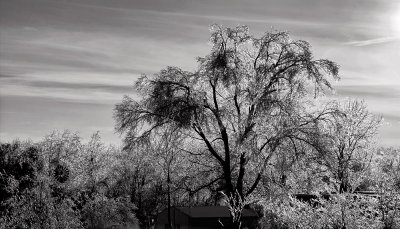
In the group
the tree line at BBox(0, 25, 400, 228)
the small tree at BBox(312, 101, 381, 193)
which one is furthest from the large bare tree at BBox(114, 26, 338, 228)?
the small tree at BBox(312, 101, 381, 193)

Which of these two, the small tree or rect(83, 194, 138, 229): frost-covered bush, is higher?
the small tree

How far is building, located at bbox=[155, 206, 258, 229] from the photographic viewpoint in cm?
→ 4469

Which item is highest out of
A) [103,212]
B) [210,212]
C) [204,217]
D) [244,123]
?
[244,123]

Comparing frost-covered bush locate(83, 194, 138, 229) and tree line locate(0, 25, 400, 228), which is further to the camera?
frost-covered bush locate(83, 194, 138, 229)

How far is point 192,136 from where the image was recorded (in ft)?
104

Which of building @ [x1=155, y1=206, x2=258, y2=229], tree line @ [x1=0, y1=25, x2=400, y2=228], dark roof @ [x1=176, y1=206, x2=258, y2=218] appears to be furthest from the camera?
dark roof @ [x1=176, y1=206, x2=258, y2=218]

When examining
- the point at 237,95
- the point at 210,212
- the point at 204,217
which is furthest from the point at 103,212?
the point at 237,95

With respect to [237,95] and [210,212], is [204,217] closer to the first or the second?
[210,212]

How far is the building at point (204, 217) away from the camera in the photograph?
147 feet

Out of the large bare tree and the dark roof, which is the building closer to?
the dark roof

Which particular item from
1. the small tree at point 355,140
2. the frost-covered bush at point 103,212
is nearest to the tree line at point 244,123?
the small tree at point 355,140

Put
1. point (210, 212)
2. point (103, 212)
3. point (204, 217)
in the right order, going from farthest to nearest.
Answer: point (103, 212) → point (210, 212) → point (204, 217)

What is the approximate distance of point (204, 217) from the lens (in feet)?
146

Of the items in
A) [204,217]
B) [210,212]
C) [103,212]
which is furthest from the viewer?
[103,212]
